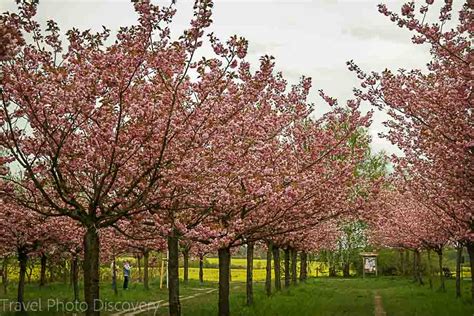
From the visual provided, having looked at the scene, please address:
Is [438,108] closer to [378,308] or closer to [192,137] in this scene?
[192,137]

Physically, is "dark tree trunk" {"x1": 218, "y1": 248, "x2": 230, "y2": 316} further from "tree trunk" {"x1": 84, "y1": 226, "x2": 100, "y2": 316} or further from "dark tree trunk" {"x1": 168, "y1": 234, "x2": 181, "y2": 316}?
"tree trunk" {"x1": 84, "y1": 226, "x2": 100, "y2": 316}

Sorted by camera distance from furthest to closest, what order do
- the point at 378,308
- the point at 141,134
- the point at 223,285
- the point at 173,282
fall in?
the point at 378,308 < the point at 223,285 < the point at 173,282 < the point at 141,134

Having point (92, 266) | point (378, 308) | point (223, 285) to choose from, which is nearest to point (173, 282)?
point (223, 285)

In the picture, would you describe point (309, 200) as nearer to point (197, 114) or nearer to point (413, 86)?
point (413, 86)

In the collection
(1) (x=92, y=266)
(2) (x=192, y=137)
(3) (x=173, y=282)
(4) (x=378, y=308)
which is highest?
(2) (x=192, y=137)

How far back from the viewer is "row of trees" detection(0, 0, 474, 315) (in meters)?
9.47

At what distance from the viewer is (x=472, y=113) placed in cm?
1175

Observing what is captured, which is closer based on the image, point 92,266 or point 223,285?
point 92,266

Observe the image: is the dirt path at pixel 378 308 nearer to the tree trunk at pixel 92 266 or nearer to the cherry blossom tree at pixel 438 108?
the cherry blossom tree at pixel 438 108

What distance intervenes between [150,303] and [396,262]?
40389 millimetres

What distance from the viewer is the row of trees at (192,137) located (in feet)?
31.1

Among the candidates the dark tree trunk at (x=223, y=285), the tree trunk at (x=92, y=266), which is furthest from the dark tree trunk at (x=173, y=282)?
the tree trunk at (x=92, y=266)

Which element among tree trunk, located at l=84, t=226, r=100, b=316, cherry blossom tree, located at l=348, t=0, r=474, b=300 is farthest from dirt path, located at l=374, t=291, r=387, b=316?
tree trunk, located at l=84, t=226, r=100, b=316

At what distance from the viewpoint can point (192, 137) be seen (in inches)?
406
